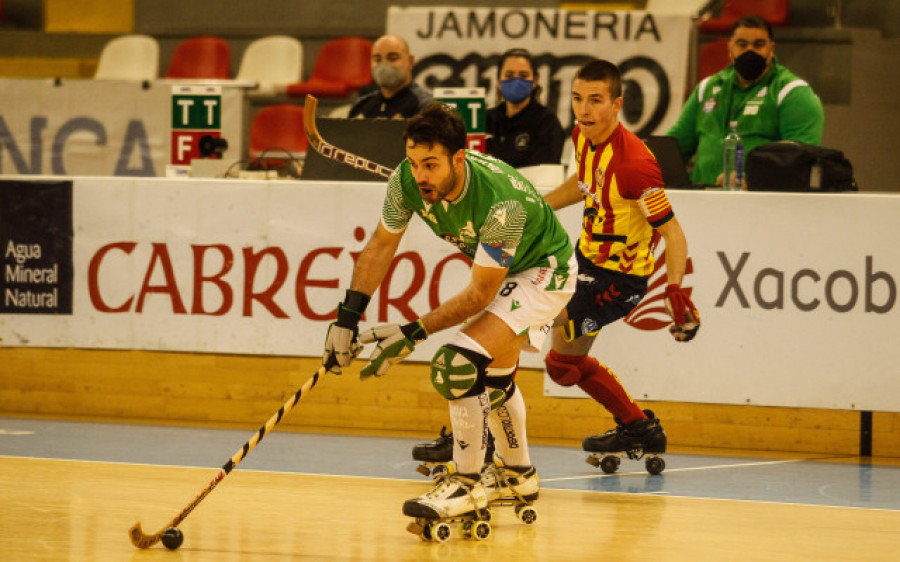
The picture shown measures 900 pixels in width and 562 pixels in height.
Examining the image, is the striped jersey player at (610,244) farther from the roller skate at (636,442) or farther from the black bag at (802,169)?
the black bag at (802,169)

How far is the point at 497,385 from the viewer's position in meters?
6.19

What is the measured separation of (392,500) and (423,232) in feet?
8.05

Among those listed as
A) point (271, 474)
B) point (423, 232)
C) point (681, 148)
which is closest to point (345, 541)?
point (271, 474)

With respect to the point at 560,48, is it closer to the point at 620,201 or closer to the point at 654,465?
the point at 620,201

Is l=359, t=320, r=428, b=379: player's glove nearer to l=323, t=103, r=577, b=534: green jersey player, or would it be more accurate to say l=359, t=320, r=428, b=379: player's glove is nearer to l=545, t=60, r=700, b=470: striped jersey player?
l=323, t=103, r=577, b=534: green jersey player

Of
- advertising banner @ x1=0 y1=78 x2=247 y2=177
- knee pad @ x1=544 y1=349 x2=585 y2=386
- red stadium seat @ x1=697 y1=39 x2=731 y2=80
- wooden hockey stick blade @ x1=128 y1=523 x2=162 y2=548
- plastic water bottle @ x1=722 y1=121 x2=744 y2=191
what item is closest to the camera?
wooden hockey stick blade @ x1=128 y1=523 x2=162 y2=548

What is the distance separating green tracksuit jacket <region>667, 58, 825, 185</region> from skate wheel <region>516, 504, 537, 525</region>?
3.56m

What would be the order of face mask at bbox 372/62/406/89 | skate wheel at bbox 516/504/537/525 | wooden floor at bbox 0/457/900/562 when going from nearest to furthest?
wooden floor at bbox 0/457/900/562 → skate wheel at bbox 516/504/537/525 → face mask at bbox 372/62/406/89

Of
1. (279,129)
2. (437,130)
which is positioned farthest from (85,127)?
(437,130)

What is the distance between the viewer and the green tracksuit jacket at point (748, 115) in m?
9.11

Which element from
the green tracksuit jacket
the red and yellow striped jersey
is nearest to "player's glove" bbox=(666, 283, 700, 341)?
the red and yellow striped jersey

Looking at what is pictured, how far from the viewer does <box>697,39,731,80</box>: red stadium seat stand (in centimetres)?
1247

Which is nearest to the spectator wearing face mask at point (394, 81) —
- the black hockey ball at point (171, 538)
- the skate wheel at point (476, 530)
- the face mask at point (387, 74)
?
the face mask at point (387, 74)

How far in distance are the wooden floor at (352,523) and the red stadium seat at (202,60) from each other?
7643mm
